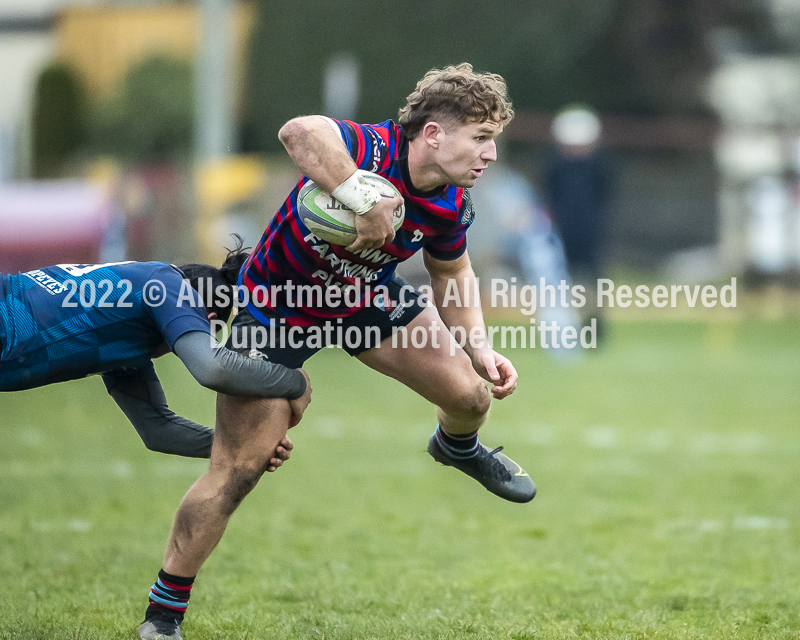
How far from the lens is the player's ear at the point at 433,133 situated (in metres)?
4.08

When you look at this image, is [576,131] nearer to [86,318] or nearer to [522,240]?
[522,240]

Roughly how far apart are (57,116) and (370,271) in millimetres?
30873

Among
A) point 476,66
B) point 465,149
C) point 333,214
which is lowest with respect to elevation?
point 333,214

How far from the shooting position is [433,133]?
161 inches

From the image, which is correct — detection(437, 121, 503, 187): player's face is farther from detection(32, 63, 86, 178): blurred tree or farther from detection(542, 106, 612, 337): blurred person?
detection(32, 63, 86, 178): blurred tree

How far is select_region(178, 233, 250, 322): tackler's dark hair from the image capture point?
4.16m

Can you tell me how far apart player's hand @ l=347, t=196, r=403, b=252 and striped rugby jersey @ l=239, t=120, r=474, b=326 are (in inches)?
8.5

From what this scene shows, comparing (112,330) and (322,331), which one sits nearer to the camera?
(112,330)

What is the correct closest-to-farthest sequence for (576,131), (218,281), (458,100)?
(458,100) < (218,281) < (576,131)

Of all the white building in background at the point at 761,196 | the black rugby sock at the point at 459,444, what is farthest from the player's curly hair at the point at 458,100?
the white building in background at the point at 761,196

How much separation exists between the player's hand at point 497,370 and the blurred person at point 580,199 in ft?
33.7

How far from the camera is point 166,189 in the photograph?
1680cm

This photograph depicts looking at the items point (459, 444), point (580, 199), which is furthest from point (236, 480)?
point (580, 199)

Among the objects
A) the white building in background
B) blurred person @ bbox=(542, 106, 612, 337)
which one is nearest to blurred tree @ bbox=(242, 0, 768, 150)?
the white building in background
